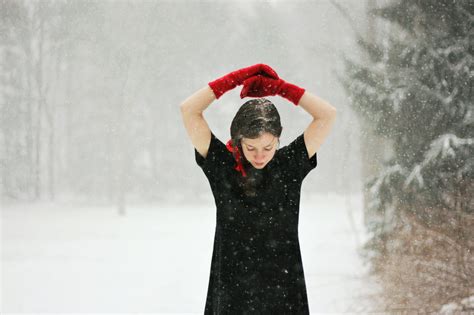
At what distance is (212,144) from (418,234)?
305cm

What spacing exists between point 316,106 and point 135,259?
6.38 meters

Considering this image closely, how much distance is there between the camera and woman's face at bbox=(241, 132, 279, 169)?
0.94 meters

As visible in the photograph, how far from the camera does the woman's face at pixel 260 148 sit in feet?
3.10

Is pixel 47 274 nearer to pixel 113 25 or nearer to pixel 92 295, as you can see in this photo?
pixel 92 295

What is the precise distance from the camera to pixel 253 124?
3.07ft

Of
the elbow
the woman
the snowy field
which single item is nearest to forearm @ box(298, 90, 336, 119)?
the woman

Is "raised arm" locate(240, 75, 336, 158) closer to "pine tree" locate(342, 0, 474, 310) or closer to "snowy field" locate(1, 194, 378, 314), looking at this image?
"pine tree" locate(342, 0, 474, 310)

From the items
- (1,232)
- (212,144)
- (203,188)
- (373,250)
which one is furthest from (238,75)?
(203,188)

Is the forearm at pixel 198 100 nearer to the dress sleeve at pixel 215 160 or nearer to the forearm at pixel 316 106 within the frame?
the dress sleeve at pixel 215 160

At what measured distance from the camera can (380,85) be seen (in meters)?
3.68

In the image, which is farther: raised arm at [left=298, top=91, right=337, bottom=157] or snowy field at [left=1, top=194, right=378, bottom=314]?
snowy field at [left=1, top=194, right=378, bottom=314]

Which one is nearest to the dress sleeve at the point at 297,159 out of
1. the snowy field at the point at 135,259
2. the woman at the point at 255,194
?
the woman at the point at 255,194

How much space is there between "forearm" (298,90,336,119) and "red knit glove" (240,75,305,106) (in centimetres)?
2

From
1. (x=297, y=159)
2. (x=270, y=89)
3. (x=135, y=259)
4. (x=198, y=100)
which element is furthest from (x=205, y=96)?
(x=135, y=259)
